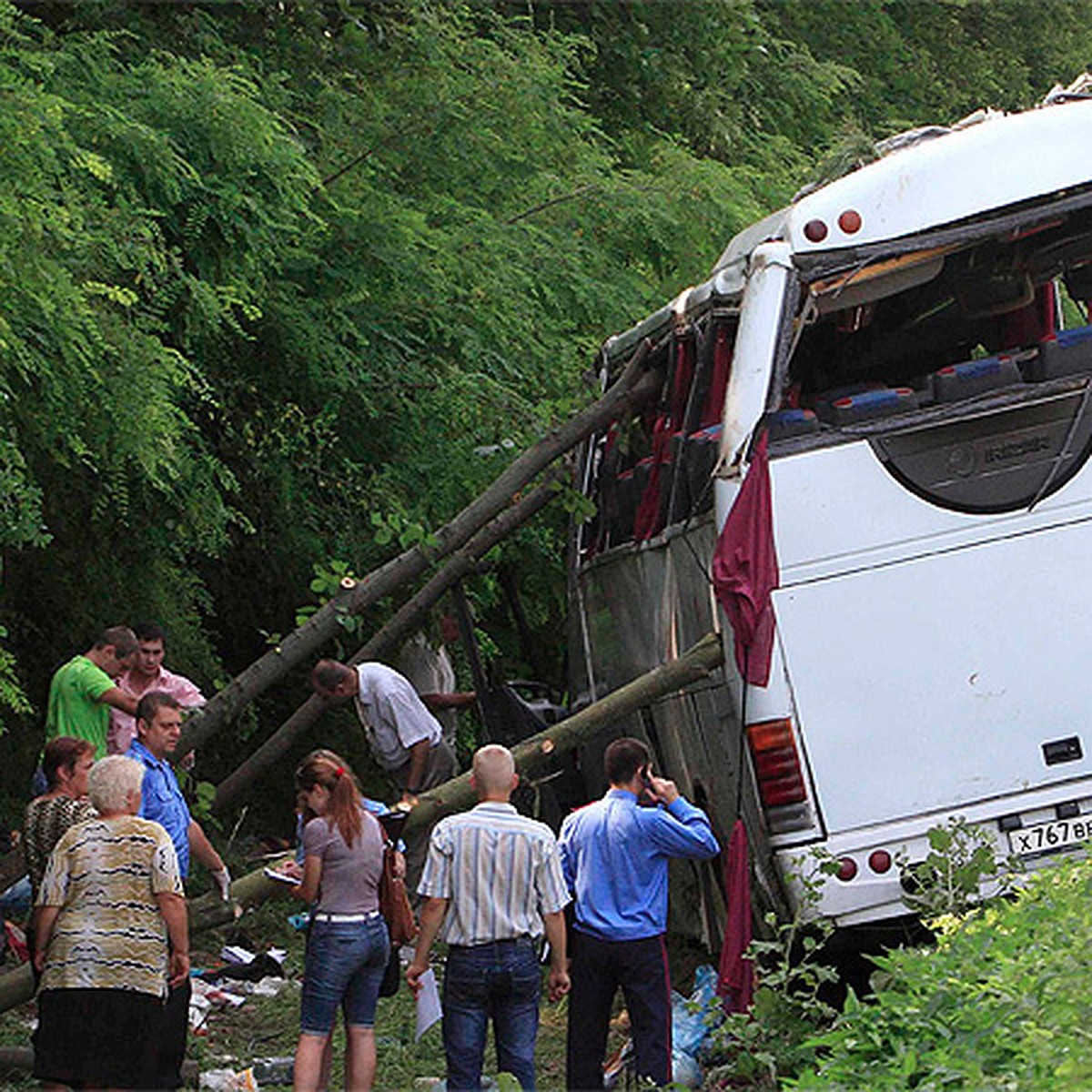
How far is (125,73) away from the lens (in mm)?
12633

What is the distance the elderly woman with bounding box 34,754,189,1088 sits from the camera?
8.24m

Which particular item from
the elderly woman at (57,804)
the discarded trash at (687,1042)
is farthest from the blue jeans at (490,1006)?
the elderly woman at (57,804)

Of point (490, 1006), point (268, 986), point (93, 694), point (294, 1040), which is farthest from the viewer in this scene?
point (268, 986)

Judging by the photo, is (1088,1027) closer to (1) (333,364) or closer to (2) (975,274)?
(2) (975,274)

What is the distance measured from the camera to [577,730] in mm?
10594

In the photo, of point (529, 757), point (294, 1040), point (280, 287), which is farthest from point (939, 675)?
point (280, 287)

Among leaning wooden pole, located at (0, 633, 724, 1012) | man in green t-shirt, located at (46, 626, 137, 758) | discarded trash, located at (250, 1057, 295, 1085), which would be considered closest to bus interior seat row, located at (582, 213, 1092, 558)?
leaning wooden pole, located at (0, 633, 724, 1012)

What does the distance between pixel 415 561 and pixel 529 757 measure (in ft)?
5.93

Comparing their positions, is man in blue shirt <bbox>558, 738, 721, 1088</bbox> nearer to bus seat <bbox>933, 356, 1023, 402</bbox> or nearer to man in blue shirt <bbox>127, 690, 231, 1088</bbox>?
man in blue shirt <bbox>127, 690, 231, 1088</bbox>

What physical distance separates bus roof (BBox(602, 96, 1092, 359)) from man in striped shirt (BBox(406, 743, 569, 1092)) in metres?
2.71

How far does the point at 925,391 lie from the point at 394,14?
789 centimetres

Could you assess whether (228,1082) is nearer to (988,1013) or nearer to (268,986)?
(268,986)

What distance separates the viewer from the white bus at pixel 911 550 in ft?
30.5

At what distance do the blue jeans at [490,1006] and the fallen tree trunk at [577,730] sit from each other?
4.39 ft
